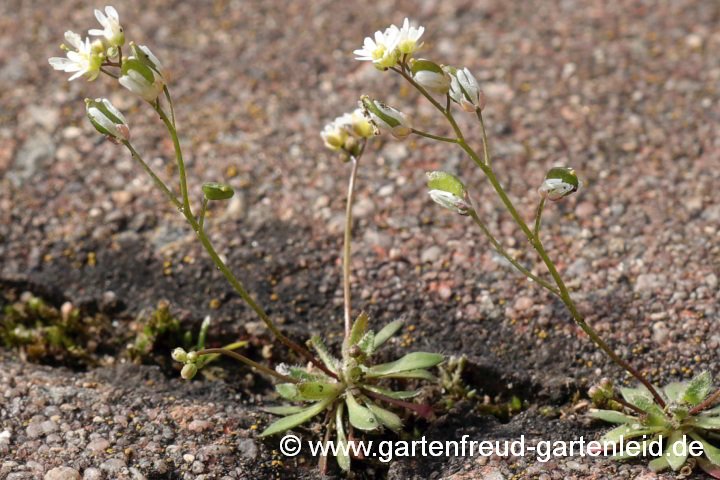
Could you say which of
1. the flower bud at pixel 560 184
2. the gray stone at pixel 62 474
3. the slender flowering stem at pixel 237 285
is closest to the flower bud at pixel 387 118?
the flower bud at pixel 560 184

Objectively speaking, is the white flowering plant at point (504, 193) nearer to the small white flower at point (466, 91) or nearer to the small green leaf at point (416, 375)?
the small white flower at point (466, 91)

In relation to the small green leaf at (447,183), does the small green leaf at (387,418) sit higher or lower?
lower

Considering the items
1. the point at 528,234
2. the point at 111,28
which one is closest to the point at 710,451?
the point at 528,234

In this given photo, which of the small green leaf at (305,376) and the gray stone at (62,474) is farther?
the small green leaf at (305,376)

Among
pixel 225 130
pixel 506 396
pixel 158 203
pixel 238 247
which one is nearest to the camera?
pixel 506 396

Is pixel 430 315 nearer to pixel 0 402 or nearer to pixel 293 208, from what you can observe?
pixel 293 208

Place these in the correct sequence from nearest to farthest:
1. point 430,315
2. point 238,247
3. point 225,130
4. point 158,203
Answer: point 430,315 < point 238,247 < point 158,203 < point 225,130

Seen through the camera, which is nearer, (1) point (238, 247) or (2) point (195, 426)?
(2) point (195, 426)

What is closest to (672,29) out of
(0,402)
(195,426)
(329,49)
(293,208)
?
(329,49)
